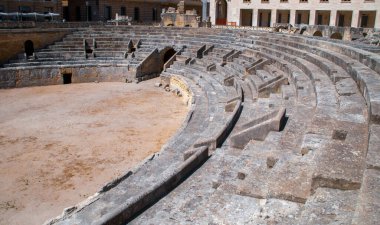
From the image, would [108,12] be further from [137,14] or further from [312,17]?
[312,17]

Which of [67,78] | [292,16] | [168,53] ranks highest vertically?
[292,16]

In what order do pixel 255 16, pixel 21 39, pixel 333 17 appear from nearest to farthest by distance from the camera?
pixel 21 39, pixel 333 17, pixel 255 16

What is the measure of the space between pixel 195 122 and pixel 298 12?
33.1 meters

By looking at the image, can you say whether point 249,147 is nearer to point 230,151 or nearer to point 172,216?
point 230,151

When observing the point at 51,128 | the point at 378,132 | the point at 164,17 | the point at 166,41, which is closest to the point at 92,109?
the point at 51,128

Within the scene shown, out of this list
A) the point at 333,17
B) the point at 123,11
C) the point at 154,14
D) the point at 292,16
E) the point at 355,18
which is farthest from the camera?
the point at 154,14

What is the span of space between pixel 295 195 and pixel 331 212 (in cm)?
90

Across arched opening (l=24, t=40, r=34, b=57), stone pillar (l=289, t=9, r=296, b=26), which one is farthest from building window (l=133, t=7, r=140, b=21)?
arched opening (l=24, t=40, r=34, b=57)

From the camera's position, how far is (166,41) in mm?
29141

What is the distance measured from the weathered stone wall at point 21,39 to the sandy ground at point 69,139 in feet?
12.5

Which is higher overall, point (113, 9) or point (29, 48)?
point (113, 9)

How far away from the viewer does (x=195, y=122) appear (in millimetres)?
13547

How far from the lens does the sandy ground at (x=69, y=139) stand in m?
10.4

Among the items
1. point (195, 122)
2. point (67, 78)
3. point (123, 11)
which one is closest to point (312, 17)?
point (123, 11)
